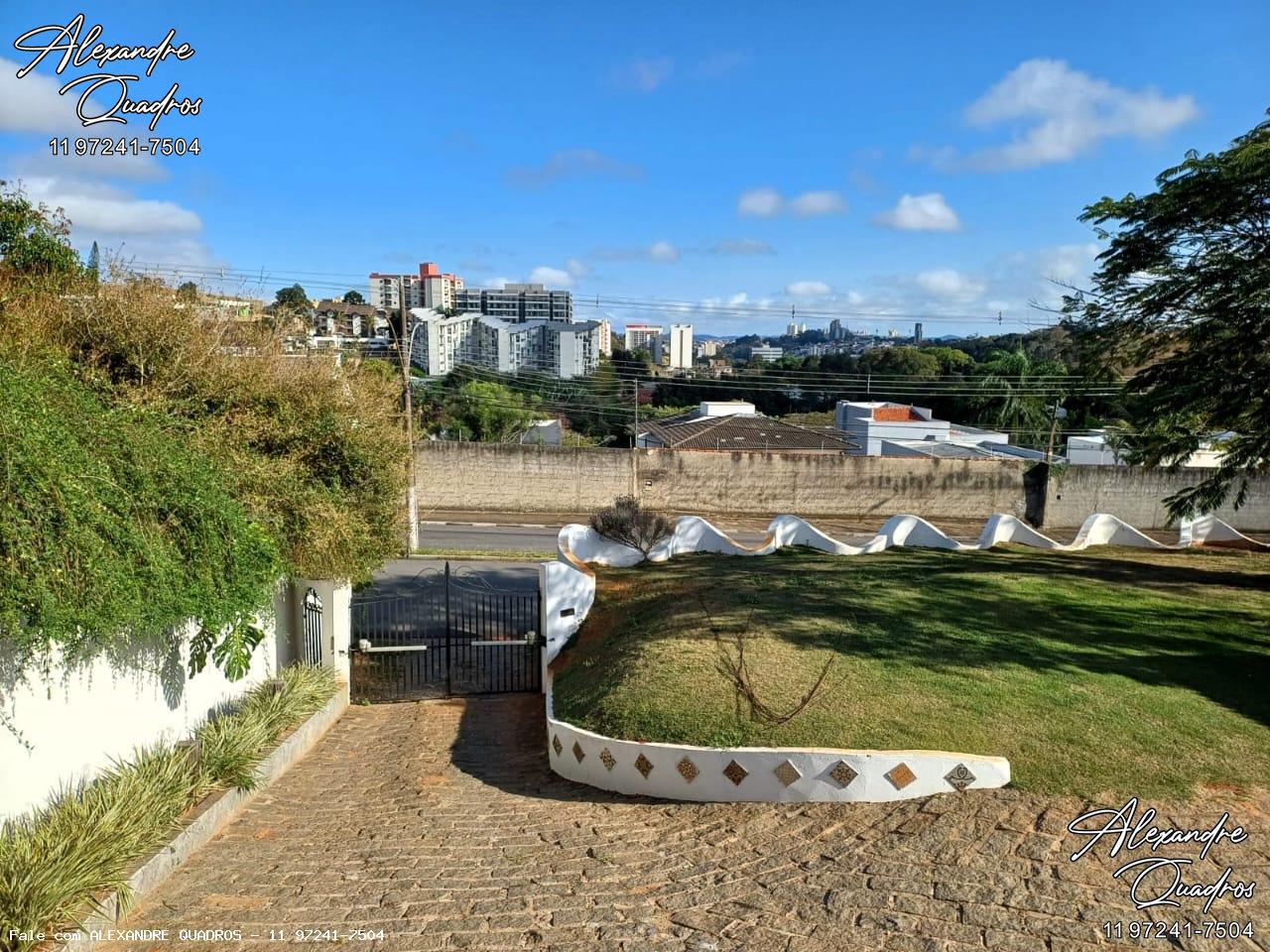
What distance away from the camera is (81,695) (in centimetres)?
658

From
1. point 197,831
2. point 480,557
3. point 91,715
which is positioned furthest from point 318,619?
point 480,557

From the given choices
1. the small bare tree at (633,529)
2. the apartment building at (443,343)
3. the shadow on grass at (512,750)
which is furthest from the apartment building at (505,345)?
the shadow on grass at (512,750)

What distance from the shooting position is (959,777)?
6609mm

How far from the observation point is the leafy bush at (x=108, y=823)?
198 inches

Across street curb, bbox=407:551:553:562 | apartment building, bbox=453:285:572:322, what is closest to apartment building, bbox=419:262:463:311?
apartment building, bbox=453:285:572:322

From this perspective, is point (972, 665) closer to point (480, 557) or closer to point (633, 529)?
point (633, 529)

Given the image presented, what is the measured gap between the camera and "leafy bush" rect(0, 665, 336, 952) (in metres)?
5.02

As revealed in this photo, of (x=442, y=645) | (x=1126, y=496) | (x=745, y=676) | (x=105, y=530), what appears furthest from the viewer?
(x=1126, y=496)

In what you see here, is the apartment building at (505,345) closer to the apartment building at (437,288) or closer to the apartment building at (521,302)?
the apartment building at (437,288)

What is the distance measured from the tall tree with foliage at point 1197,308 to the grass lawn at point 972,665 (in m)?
2.47

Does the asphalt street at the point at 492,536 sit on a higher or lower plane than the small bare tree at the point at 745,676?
lower

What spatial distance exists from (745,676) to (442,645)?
495 centimetres

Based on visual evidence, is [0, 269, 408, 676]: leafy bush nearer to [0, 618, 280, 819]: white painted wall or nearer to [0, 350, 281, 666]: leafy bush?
[0, 350, 281, 666]: leafy bush

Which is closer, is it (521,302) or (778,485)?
(778,485)
